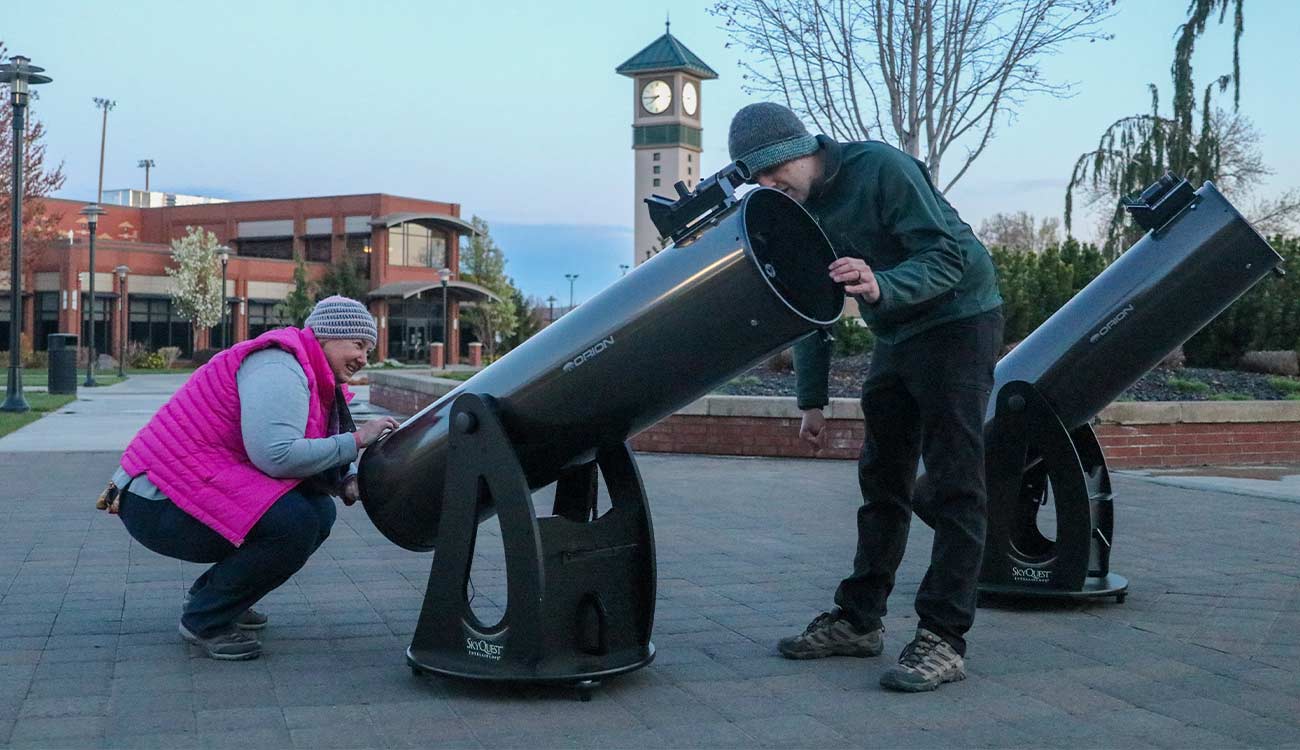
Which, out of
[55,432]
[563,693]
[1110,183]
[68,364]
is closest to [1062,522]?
[563,693]

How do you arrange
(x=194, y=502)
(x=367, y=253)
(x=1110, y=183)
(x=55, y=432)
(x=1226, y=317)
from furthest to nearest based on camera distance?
(x=367, y=253) → (x=1110, y=183) → (x=1226, y=317) → (x=55, y=432) → (x=194, y=502)

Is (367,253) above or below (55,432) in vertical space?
above

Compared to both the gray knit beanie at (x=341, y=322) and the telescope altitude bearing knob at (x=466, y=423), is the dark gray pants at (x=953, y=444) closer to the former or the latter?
the telescope altitude bearing knob at (x=466, y=423)

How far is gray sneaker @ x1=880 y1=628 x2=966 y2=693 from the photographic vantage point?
3.99 metres

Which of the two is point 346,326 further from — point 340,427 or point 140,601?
point 140,601

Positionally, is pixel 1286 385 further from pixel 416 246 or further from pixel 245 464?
pixel 416 246

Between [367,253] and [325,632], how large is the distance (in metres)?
66.6

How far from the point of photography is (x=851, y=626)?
452 centimetres

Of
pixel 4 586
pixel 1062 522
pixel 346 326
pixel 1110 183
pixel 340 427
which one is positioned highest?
pixel 1110 183

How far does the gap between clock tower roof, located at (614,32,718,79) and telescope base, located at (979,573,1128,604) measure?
8561 centimetres

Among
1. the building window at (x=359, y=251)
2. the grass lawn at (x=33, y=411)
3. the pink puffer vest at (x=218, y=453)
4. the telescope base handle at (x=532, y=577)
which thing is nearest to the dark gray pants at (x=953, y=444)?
the telescope base handle at (x=532, y=577)

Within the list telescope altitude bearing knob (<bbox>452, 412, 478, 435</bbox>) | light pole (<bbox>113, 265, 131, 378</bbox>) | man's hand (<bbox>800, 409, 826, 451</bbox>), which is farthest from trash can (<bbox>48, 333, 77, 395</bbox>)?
light pole (<bbox>113, 265, 131, 378</bbox>)

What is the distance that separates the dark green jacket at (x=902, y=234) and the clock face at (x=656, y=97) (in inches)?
3497

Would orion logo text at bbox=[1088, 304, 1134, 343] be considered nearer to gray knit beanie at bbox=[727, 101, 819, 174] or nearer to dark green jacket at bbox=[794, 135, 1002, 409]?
dark green jacket at bbox=[794, 135, 1002, 409]
